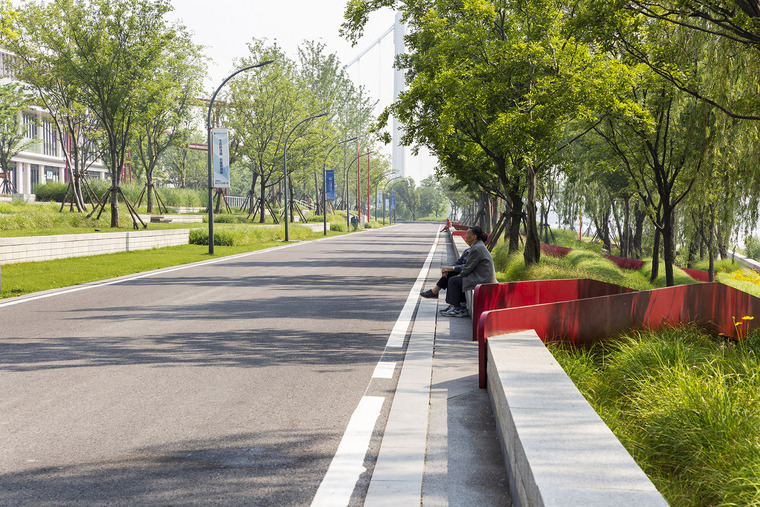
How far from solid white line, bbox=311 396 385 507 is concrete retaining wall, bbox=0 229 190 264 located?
51.1 ft

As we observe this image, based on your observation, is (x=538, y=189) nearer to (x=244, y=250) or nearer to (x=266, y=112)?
(x=244, y=250)

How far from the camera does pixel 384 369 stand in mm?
6832

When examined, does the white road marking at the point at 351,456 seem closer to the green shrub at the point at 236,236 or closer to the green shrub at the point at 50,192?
the green shrub at the point at 236,236

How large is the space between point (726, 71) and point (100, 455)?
1189cm

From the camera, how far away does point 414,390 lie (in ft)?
19.6

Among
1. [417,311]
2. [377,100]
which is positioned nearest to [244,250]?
[417,311]

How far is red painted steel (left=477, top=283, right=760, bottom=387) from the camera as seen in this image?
6582mm

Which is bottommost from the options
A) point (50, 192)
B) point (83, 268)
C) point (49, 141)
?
point (83, 268)

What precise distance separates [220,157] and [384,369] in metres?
22.7

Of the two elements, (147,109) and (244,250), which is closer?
(244,250)

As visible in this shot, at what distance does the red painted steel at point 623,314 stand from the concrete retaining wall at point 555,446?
135 centimetres

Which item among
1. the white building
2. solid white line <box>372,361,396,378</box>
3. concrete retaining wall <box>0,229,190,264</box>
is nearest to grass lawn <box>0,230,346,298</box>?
concrete retaining wall <box>0,229,190,264</box>

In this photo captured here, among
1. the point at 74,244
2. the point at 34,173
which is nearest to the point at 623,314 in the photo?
the point at 74,244

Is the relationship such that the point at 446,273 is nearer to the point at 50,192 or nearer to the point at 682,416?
the point at 682,416
